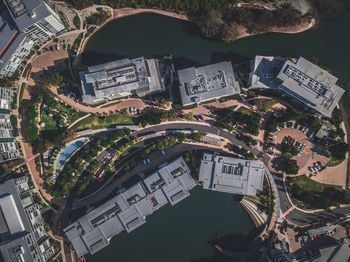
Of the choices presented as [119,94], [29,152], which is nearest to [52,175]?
[29,152]

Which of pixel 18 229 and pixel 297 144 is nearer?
pixel 18 229

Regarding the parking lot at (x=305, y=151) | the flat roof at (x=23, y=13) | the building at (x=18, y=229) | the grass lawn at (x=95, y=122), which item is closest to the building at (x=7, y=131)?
the building at (x=18, y=229)

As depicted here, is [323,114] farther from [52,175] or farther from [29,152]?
[29,152]

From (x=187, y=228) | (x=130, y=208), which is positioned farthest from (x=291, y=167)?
(x=130, y=208)

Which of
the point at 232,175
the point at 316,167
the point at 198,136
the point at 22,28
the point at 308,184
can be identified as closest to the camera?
the point at 22,28

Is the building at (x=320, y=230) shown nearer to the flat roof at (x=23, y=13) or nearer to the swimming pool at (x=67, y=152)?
the swimming pool at (x=67, y=152)

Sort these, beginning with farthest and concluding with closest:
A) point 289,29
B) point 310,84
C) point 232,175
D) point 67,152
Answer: point 289,29 < point 67,152 < point 232,175 < point 310,84

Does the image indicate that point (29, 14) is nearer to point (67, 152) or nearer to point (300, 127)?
point (67, 152)

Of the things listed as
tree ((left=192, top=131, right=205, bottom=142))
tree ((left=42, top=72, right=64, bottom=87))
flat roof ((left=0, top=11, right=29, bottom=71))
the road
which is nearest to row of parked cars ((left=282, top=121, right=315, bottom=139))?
the road

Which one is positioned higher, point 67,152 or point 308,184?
point 67,152
